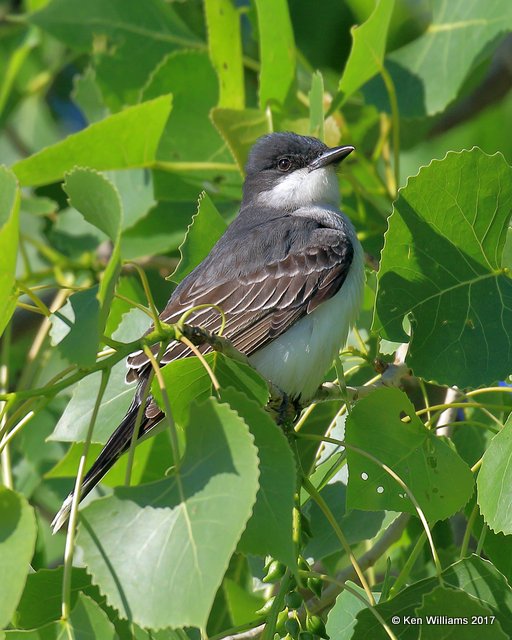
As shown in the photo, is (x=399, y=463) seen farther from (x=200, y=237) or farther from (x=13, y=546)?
(x=200, y=237)

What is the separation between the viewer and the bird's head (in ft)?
15.9

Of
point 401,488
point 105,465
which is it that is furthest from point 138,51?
point 401,488

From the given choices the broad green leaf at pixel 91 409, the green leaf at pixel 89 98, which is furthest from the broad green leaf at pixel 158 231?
the broad green leaf at pixel 91 409

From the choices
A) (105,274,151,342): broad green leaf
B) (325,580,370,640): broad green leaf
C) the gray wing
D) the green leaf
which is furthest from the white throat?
(325,580,370,640): broad green leaf

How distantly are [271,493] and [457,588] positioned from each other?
625mm

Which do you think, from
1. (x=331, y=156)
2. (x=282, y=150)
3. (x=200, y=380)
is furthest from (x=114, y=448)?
(x=282, y=150)

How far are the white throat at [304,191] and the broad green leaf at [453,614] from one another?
259 centimetres

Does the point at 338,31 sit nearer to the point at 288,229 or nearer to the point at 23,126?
the point at 288,229

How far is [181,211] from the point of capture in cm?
511

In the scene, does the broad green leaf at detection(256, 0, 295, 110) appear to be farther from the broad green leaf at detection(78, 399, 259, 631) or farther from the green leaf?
the broad green leaf at detection(78, 399, 259, 631)

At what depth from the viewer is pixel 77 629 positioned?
246 cm

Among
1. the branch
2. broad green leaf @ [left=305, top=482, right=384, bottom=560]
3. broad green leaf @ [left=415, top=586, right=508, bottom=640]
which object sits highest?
broad green leaf @ [left=415, top=586, right=508, bottom=640]

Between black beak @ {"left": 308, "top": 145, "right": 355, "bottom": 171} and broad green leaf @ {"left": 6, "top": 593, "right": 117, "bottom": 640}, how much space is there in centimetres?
266

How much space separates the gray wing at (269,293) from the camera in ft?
13.6
